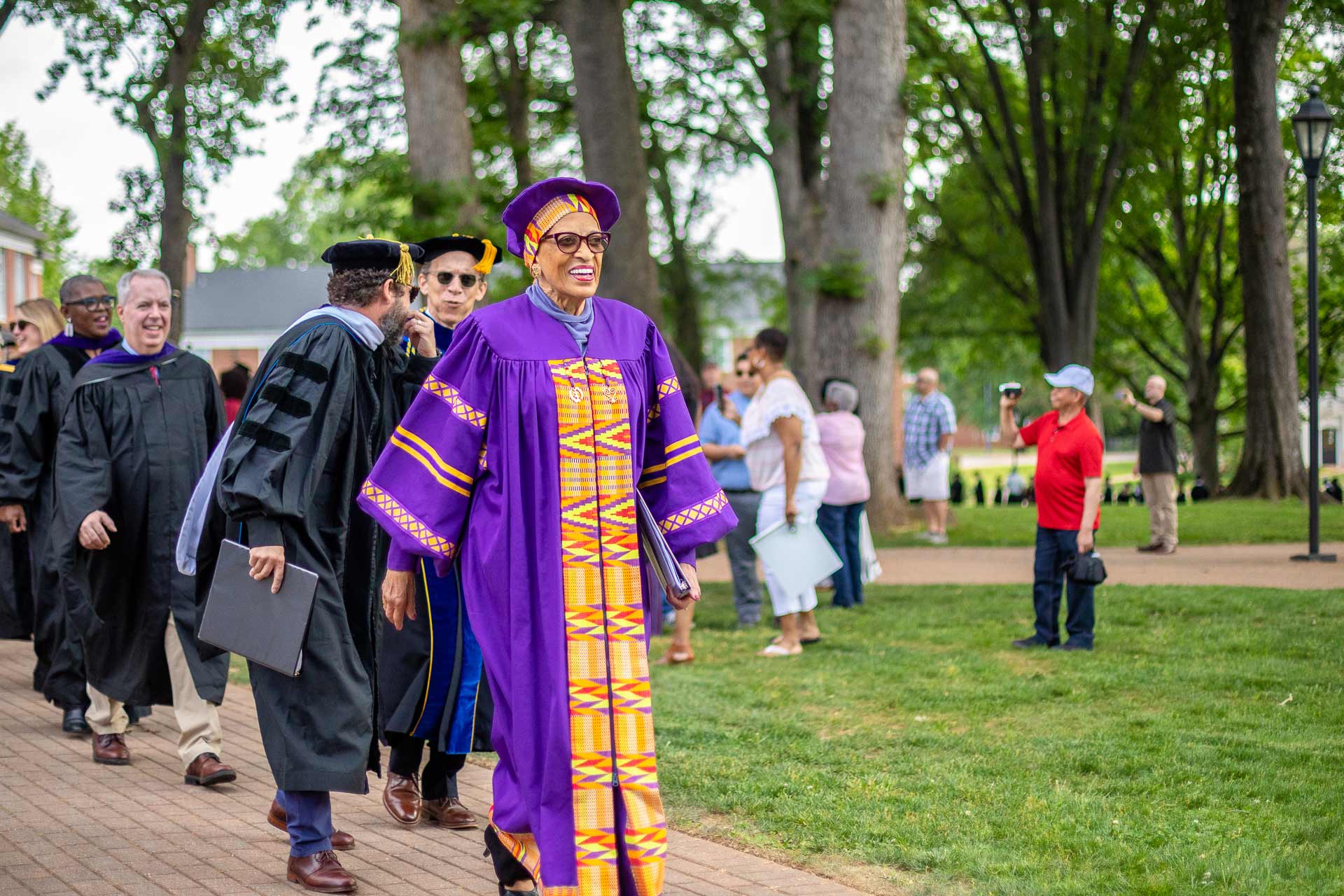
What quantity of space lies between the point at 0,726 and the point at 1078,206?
857 inches

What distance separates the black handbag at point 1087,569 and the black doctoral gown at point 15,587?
662 cm

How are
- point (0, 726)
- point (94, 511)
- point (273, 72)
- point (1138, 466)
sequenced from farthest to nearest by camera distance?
point (273, 72) < point (1138, 466) < point (0, 726) < point (94, 511)

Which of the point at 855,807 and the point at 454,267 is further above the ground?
the point at 454,267

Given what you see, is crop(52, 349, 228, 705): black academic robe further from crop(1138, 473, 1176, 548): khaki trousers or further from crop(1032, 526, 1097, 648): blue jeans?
crop(1138, 473, 1176, 548): khaki trousers

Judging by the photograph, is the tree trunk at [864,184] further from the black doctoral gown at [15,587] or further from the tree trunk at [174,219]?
the black doctoral gown at [15,587]

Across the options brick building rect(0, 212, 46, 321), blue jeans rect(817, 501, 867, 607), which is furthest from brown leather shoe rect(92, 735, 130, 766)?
brick building rect(0, 212, 46, 321)

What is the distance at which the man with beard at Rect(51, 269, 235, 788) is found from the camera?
6.71 metres

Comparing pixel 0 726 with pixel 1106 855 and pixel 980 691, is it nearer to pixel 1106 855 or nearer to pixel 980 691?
pixel 980 691

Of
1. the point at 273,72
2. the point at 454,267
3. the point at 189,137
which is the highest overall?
the point at 273,72

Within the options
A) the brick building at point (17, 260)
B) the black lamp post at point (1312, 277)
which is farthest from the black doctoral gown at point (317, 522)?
the brick building at point (17, 260)

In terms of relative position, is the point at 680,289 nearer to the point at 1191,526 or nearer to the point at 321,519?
the point at 1191,526

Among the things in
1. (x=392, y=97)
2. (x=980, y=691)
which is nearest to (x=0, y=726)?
(x=980, y=691)

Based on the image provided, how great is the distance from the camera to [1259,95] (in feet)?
72.0

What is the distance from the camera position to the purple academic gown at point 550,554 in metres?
4.11
